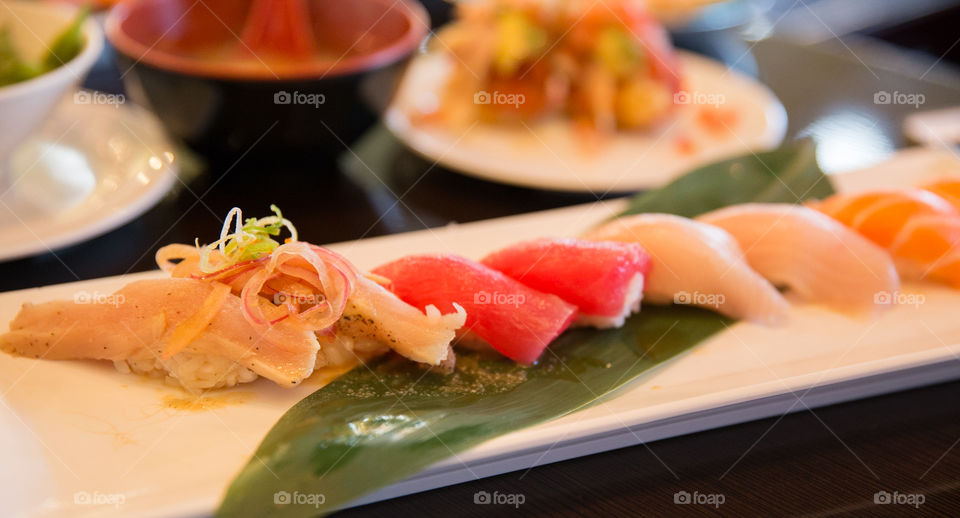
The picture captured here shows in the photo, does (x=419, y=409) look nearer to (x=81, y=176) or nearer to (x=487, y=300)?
(x=487, y=300)

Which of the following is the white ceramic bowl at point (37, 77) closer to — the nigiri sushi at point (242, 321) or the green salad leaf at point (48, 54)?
the green salad leaf at point (48, 54)

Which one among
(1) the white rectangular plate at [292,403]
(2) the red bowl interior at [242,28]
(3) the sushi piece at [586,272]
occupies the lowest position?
(1) the white rectangular plate at [292,403]

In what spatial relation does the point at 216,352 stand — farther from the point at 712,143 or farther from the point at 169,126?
the point at 712,143

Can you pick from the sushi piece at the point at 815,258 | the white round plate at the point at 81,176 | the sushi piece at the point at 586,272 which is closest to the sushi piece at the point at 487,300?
the sushi piece at the point at 586,272

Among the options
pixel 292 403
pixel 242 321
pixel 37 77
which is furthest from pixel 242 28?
pixel 292 403

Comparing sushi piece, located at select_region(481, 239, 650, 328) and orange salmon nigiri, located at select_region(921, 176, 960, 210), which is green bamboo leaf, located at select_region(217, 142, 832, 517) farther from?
orange salmon nigiri, located at select_region(921, 176, 960, 210)

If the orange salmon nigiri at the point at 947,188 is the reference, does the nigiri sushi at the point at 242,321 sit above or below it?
below
